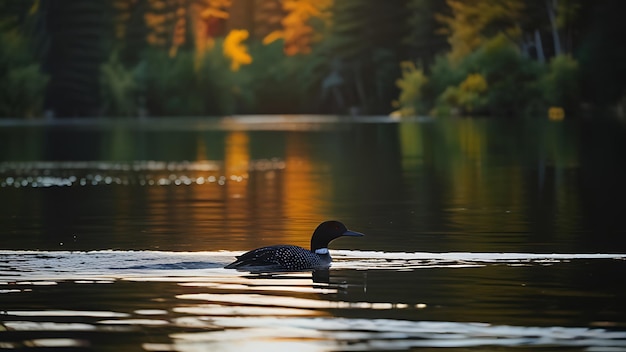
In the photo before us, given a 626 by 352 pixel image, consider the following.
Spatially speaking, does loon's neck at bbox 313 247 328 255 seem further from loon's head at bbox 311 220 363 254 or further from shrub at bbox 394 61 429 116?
shrub at bbox 394 61 429 116

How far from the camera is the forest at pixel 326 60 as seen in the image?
99.2 meters

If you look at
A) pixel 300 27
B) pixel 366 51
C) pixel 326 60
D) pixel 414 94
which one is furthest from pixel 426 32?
pixel 300 27

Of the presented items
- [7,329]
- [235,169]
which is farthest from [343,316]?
[235,169]

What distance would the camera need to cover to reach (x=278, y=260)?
16641 millimetres

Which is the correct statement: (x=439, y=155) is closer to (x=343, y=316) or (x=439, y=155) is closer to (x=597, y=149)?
(x=597, y=149)

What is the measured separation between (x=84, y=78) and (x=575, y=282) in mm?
104911

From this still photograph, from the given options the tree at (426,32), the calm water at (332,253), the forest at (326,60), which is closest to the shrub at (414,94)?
the forest at (326,60)

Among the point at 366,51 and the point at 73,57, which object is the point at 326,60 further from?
the point at 73,57

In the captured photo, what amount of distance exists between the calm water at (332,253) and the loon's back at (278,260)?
235mm

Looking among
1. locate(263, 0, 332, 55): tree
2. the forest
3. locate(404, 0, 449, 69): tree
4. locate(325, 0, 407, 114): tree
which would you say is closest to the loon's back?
the forest

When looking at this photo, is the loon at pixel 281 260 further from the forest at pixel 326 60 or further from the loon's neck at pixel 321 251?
the forest at pixel 326 60

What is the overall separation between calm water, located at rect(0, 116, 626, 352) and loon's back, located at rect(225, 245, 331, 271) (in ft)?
0.77

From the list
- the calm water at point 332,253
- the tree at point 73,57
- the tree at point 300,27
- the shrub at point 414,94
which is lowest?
the calm water at point 332,253

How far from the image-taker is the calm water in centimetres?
1259
